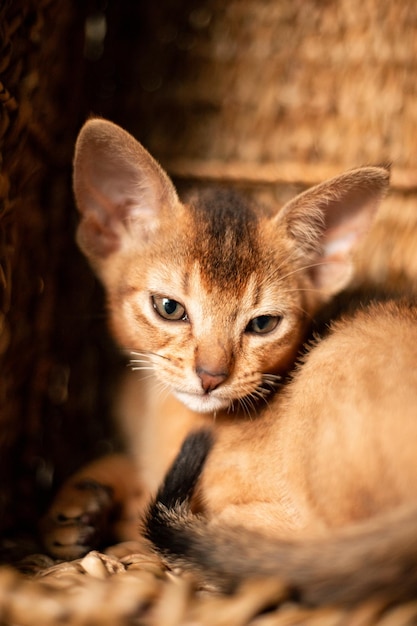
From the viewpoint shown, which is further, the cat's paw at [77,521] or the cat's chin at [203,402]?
the cat's paw at [77,521]

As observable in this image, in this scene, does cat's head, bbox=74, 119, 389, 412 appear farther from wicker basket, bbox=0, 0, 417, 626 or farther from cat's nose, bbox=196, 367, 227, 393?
wicker basket, bbox=0, 0, 417, 626

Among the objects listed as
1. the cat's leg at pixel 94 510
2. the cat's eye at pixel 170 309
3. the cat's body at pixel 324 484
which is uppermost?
the cat's eye at pixel 170 309

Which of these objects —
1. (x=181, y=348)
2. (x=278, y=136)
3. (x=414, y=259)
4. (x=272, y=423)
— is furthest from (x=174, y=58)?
(x=272, y=423)

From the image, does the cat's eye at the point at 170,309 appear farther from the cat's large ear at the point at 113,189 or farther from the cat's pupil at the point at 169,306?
the cat's large ear at the point at 113,189

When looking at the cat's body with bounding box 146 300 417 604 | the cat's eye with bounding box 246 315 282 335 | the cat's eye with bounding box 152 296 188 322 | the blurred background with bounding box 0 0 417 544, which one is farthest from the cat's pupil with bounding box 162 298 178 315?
the blurred background with bounding box 0 0 417 544

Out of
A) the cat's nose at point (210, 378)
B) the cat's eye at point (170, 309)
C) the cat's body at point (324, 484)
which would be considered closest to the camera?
the cat's body at point (324, 484)

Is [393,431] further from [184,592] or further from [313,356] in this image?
[184,592]

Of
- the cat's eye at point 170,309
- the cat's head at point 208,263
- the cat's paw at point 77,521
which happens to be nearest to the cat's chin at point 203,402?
the cat's head at point 208,263
